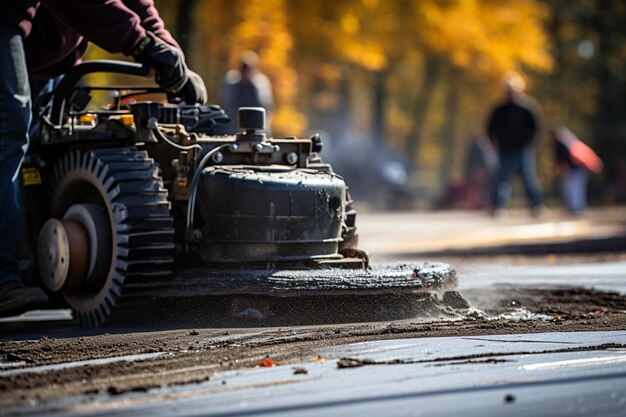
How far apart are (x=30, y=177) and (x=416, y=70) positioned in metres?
37.0

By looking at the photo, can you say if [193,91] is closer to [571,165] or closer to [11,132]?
[11,132]

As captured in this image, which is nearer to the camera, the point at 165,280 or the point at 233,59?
the point at 165,280

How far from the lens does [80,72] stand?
8039 mm

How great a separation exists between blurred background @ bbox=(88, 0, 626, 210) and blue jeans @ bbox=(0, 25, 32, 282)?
12.4m

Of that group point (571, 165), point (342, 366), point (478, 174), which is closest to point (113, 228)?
point (342, 366)

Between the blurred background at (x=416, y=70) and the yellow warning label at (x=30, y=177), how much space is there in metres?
12.0

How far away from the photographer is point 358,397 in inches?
192

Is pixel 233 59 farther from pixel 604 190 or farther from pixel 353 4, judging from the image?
pixel 604 190

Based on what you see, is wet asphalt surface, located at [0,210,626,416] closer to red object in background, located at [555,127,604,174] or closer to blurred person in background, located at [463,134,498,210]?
red object in background, located at [555,127,604,174]

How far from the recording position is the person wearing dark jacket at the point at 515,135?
24.1 metres

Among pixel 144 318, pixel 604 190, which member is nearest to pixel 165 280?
pixel 144 318

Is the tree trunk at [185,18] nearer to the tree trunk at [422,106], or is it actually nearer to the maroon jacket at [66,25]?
the maroon jacket at [66,25]

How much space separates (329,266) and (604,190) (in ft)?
104

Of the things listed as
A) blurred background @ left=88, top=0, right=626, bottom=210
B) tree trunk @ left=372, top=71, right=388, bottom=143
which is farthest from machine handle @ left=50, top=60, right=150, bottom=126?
tree trunk @ left=372, top=71, right=388, bottom=143
